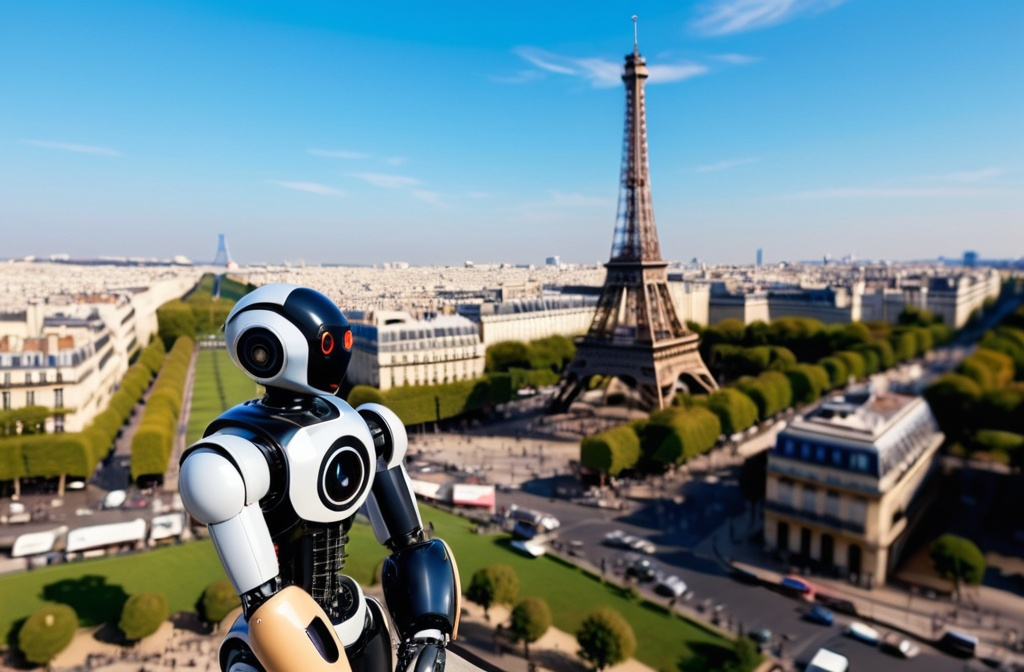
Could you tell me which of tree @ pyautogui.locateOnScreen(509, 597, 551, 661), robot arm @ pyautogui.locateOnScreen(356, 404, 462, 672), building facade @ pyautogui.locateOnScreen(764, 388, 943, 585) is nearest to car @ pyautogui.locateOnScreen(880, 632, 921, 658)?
building facade @ pyautogui.locateOnScreen(764, 388, 943, 585)

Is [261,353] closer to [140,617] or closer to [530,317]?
[140,617]

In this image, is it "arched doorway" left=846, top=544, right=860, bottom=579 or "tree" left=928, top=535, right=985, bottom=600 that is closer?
"tree" left=928, top=535, right=985, bottom=600

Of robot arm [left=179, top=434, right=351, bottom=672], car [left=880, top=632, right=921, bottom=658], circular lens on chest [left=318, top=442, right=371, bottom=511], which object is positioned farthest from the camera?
car [left=880, top=632, right=921, bottom=658]

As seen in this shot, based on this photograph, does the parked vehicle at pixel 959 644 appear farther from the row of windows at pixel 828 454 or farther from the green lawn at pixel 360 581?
the green lawn at pixel 360 581

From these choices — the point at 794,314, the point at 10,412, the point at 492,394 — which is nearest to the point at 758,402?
the point at 492,394

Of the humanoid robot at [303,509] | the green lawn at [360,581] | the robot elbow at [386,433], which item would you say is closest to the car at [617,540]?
the green lawn at [360,581]

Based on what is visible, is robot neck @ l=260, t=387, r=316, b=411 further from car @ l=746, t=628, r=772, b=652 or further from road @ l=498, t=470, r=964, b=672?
road @ l=498, t=470, r=964, b=672
